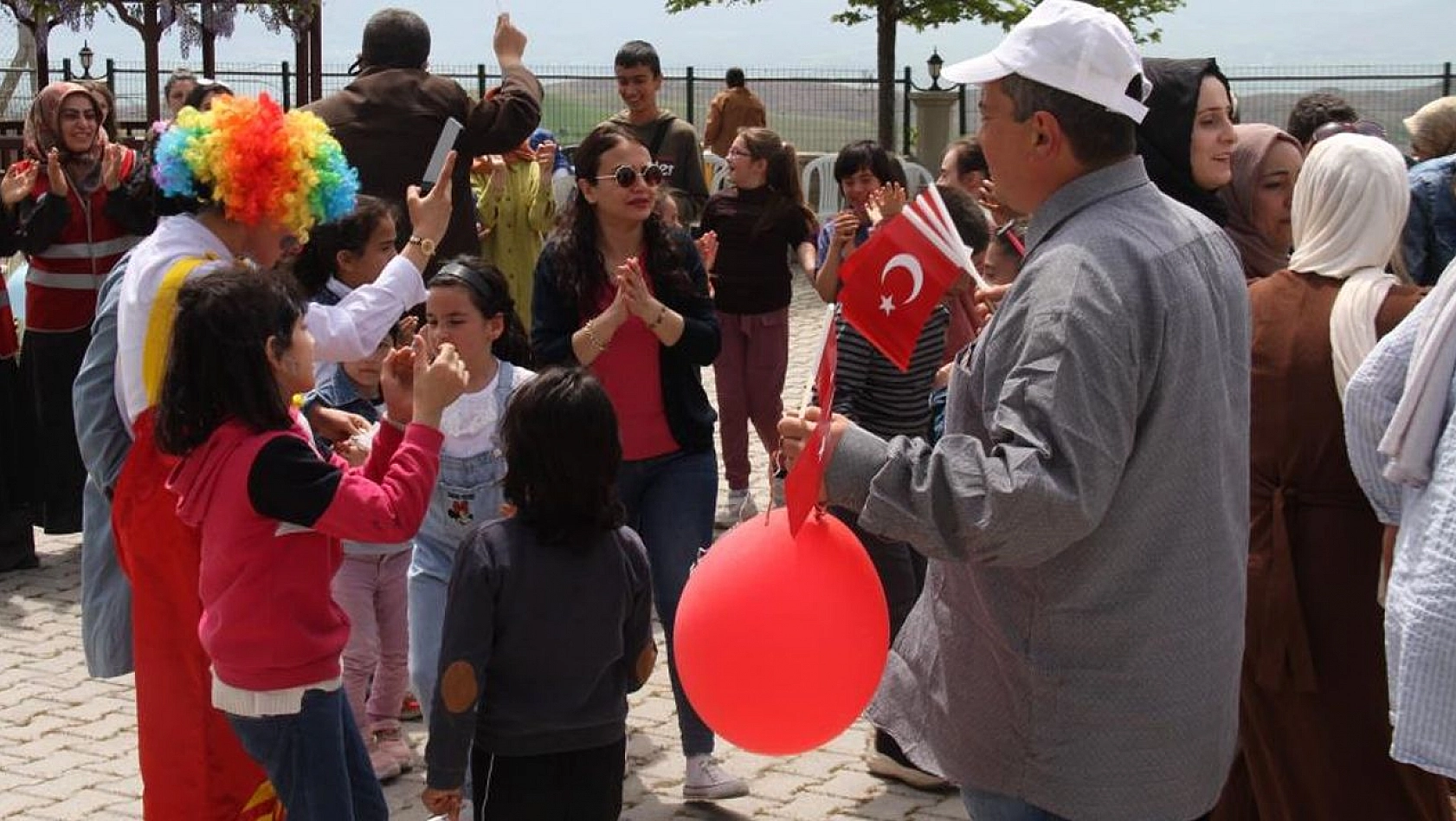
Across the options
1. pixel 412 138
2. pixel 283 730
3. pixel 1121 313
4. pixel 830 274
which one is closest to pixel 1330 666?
pixel 1121 313

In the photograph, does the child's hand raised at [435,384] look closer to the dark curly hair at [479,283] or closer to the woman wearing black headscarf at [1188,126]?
the dark curly hair at [479,283]

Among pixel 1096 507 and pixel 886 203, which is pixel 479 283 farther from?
pixel 1096 507

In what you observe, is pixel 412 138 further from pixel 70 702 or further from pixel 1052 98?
pixel 1052 98

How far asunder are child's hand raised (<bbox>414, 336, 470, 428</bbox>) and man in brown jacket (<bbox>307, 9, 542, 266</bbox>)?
11.1 ft

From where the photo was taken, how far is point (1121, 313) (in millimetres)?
2947

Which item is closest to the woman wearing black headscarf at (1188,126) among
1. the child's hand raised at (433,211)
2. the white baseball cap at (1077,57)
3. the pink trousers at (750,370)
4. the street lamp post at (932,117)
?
the white baseball cap at (1077,57)

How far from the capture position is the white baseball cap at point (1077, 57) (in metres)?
3.01

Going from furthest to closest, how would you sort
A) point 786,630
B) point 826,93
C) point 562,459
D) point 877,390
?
point 826,93
point 877,390
point 562,459
point 786,630

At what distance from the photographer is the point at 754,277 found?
934 centimetres

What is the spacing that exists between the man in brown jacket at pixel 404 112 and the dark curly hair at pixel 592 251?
1.61 metres

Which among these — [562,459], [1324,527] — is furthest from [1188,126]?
[562,459]

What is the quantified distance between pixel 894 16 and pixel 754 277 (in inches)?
667

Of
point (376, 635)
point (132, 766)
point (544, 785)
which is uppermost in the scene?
point (544, 785)

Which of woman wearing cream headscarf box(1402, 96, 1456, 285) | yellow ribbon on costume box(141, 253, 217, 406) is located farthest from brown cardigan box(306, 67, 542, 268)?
woman wearing cream headscarf box(1402, 96, 1456, 285)
